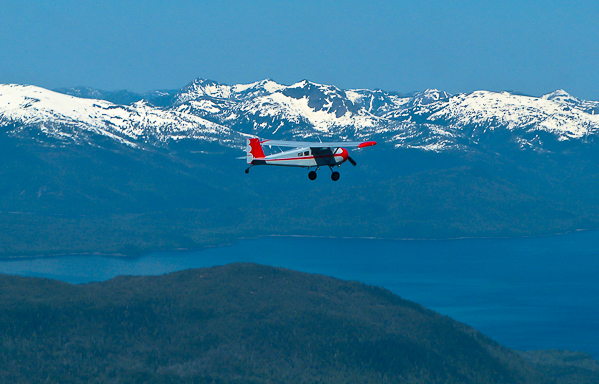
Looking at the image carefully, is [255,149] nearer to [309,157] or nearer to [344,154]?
[309,157]

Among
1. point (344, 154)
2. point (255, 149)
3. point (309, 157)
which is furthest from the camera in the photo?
point (255, 149)

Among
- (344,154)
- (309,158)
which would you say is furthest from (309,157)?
(344,154)

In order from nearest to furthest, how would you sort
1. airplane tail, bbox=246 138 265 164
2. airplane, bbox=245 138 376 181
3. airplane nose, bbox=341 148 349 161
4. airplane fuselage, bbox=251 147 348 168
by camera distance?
airplane nose, bbox=341 148 349 161 < airplane, bbox=245 138 376 181 < airplane fuselage, bbox=251 147 348 168 < airplane tail, bbox=246 138 265 164

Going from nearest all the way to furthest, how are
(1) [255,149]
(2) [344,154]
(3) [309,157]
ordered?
(2) [344,154] < (3) [309,157] < (1) [255,149]

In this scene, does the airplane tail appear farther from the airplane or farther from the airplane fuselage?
the airplane fuselage

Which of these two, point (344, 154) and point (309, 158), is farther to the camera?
point (309, 158)

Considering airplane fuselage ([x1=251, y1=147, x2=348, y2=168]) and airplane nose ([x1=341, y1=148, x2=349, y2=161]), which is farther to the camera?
airplane fuselage ([x1=251, y1=147, x2=348, y2=168])

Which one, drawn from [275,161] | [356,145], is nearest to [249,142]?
[275,161]

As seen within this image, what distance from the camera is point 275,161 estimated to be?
13150 cm

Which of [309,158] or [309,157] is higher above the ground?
[309,157]

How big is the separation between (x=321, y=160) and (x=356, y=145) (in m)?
8.07

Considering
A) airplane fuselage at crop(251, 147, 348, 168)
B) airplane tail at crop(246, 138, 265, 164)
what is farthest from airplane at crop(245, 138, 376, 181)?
airplane tail at crop(246, 138, 265, 164)

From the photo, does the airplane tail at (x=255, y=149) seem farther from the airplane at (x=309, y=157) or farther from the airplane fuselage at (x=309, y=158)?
the airplane fuselage at (x=309, y=158)

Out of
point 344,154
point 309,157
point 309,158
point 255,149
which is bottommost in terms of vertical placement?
point 309,158
